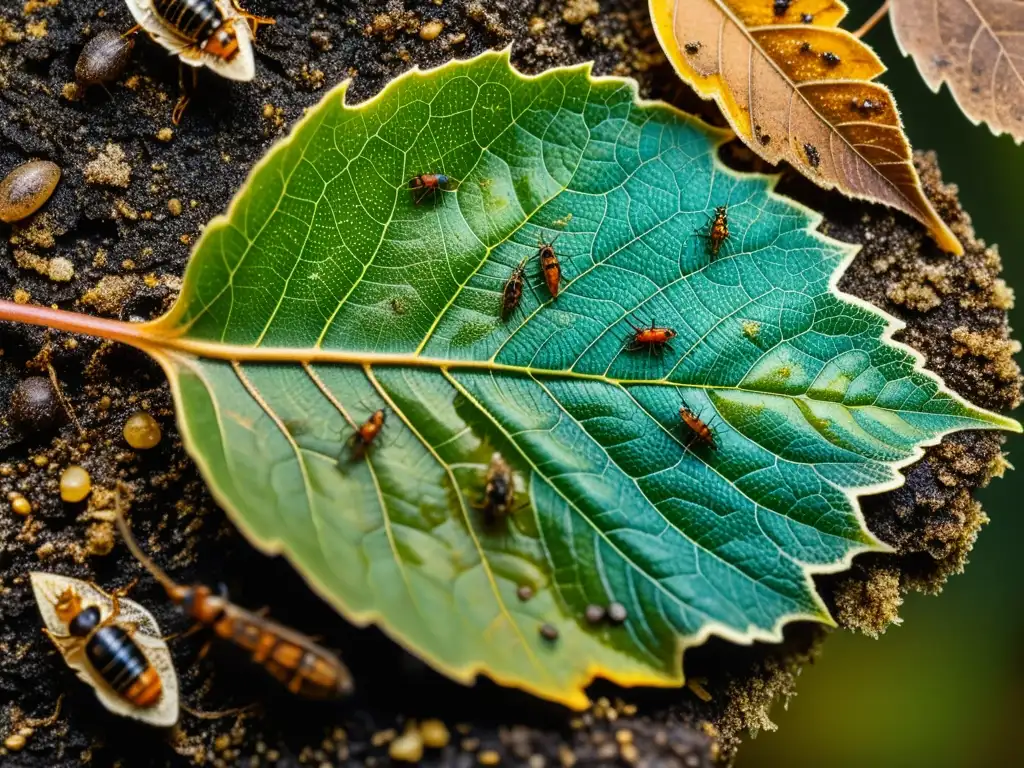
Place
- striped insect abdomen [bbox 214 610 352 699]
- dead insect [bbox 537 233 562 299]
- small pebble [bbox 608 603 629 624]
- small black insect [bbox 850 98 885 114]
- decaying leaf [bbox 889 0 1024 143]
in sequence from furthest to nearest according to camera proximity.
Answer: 1. decaying leaf [bbox 889 0 1024 143]
2. small black insect [bbox 850 98 885 114]
3. dead insect [bbox 537 233 562 299]
4. small pebble [bbox 608 603 629 624]
5. striped insect abdomen [bbox 214 610 352 699]

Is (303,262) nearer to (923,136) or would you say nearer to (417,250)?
(417,250)

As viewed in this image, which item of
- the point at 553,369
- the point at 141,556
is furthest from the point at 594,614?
the point at 141,556

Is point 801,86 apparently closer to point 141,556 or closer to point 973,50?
point 973,50

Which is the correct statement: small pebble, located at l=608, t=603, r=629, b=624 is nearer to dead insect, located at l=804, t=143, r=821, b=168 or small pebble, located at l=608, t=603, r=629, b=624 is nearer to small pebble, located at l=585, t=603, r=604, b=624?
small pebble, located at l=585, t=603, r=604, b=624

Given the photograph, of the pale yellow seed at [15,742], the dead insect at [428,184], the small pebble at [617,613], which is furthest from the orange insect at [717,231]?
the pale yellow seed at [15,742]

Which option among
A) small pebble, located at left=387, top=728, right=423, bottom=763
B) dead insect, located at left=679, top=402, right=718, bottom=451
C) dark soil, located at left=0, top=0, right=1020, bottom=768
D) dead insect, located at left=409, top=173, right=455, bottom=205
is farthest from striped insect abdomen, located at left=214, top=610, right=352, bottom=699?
dead insect, located at left=409, top=173, right=455, bottom=205

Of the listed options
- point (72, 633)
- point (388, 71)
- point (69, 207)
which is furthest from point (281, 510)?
point (388, 71)

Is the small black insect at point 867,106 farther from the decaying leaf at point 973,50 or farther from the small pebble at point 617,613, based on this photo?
the small pebble at point 617,613
